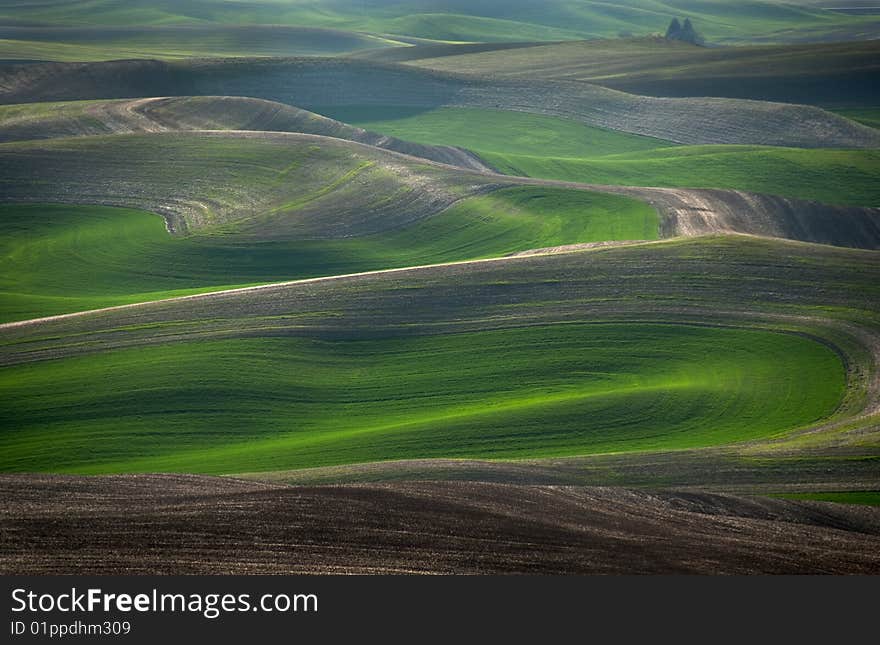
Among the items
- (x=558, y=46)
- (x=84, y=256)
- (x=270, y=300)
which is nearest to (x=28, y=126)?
(x=84, y=256)

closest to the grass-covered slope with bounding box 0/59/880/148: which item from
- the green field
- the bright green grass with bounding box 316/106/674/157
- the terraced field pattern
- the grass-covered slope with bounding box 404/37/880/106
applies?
the bright green grass with bounding box 316/106/674/157

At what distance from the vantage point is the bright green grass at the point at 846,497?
76.5ft

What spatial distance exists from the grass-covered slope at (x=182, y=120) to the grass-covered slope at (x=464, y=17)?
86621 mm

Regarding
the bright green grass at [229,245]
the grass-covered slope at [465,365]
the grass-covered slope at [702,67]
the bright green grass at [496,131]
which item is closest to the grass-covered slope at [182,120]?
the bright green grass at [496,131]

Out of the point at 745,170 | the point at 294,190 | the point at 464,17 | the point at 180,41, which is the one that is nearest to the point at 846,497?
the point at 294,190

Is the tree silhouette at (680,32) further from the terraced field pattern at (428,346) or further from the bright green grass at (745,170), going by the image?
the bright green grass at (745,170)

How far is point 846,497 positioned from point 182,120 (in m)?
53.9

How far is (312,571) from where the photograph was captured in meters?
17.9

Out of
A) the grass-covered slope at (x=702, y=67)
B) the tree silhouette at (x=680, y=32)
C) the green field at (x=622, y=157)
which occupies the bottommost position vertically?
the green field at (x=622, y=157)

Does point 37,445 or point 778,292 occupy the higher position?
point 778,292

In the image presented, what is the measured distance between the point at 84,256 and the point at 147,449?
21.8m

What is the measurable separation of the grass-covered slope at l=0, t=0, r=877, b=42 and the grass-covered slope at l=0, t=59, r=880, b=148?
238 feet

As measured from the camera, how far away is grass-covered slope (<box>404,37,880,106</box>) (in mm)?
89000

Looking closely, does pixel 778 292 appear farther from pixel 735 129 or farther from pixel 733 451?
pixel 735 129
